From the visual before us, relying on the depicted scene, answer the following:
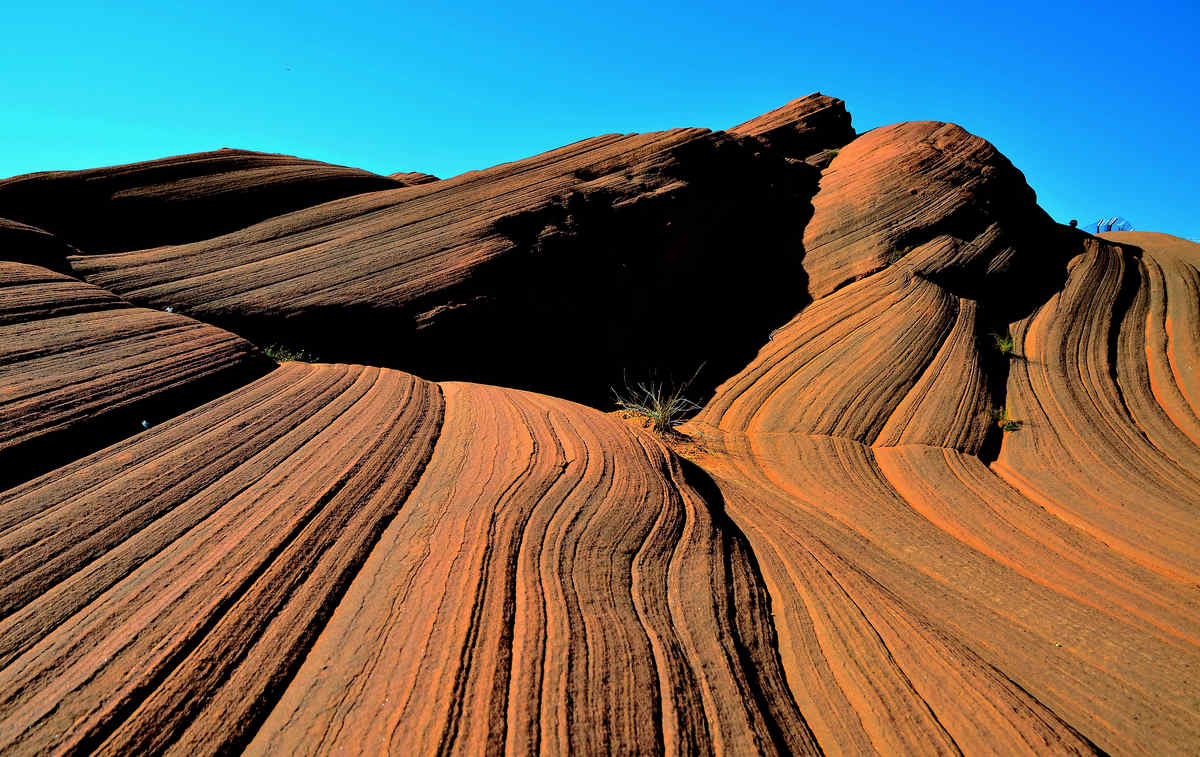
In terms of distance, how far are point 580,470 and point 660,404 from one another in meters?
4.19

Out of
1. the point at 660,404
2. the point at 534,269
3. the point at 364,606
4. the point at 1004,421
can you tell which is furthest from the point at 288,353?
the point at 1004,421

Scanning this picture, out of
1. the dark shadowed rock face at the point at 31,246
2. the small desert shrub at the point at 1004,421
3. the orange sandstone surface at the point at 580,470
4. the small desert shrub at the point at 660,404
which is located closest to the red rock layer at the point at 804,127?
the orange sandstone surface at the point at 580,470

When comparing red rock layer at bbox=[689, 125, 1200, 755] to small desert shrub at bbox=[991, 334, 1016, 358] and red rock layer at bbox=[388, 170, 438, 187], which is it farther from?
red rock layer at bbox=[388, 170, 438, 187]

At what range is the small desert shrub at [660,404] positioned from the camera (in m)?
8.58

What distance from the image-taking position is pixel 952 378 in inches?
359

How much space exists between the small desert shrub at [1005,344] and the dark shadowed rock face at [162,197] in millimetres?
11896

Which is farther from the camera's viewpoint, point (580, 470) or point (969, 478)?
point (969, 478)

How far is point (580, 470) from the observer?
16.8ft

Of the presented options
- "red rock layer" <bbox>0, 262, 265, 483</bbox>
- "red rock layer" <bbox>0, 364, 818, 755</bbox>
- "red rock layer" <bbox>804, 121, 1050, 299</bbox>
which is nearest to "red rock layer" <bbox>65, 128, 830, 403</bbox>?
"red rock layer" <bbox>804, 121, 1050, 299</bbox>

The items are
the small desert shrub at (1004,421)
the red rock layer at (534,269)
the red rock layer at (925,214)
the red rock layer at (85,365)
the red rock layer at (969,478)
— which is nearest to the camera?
the red rock layer at (969,478)

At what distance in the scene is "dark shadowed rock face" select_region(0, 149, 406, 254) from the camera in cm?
857

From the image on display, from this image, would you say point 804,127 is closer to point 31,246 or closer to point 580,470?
point 580,470

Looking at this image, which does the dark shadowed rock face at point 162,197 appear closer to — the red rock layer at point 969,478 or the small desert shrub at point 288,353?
the small desert shrub at point 288,353

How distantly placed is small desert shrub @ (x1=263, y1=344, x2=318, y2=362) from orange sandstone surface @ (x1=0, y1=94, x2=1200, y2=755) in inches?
13.7
